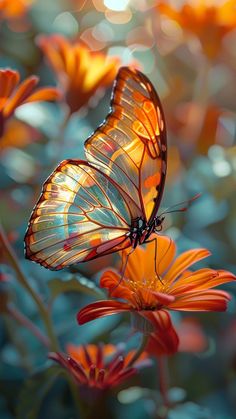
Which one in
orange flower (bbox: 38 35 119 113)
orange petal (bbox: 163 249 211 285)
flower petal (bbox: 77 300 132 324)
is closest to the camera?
flower petal (bbox: 77 300 132 324)

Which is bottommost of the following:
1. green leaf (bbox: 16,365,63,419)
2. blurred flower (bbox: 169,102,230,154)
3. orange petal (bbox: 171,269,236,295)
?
green leaf (bbox: 16,365,63,419)

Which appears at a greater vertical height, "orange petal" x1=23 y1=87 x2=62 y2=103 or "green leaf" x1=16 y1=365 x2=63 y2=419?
"orange petal" x1=23 y1=87 x2=62 y2=103

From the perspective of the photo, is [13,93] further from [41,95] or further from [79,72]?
[79,72]

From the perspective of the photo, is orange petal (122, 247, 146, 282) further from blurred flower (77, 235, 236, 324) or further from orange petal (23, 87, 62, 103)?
orange petal (23, 87, 62, 103)

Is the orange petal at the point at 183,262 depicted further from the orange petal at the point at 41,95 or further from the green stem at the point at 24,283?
the orange petal at the point at 41,95

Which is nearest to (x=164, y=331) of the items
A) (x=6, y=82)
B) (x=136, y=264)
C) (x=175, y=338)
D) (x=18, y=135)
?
(x=175, y=338)

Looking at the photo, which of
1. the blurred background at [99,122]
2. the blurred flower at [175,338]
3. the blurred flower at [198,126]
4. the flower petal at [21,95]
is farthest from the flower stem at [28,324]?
the blurred flower at [198,126]

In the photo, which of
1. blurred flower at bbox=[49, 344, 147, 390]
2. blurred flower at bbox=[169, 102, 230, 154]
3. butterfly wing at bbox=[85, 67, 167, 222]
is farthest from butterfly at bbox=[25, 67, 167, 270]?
blurred flower at bbox=[169, 102, 230, 154]
